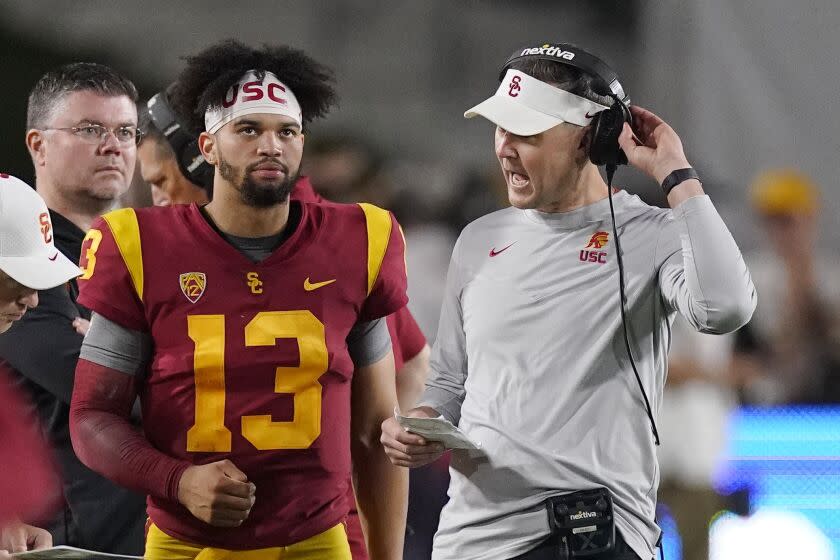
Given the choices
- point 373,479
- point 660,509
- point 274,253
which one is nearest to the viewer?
point 274,253

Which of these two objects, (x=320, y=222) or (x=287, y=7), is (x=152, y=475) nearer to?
(x=320, y=222)

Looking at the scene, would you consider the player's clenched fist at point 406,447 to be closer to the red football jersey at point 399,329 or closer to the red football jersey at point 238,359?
the red football jersey at point 238,359

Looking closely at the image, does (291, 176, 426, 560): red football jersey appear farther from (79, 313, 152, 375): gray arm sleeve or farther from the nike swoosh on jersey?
(79, 313, 152, 375): gray arm sleeve

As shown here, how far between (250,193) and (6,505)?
857 mm

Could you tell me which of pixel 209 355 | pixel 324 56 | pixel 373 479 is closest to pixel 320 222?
pixel 209 355

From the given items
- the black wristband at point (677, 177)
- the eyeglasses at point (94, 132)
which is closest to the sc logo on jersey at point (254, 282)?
the black wristband at point (677, 177)

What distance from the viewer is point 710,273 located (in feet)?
8.20

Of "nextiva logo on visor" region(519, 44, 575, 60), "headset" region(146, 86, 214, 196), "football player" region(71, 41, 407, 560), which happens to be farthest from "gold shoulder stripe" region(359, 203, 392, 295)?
"headset" region(146, 86, 214, 196)

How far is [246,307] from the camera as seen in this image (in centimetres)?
276

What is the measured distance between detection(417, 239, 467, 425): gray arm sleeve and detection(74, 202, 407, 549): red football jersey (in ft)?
0.64

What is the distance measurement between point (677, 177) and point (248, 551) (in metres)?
1.11

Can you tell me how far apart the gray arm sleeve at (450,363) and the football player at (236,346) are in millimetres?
120

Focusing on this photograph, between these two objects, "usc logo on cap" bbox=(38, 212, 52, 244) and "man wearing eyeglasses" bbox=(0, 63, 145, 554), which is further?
"man wearing eyeglasses" bbox=(0, 63, 145, 554)

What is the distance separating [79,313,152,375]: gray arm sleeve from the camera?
2740 mm
